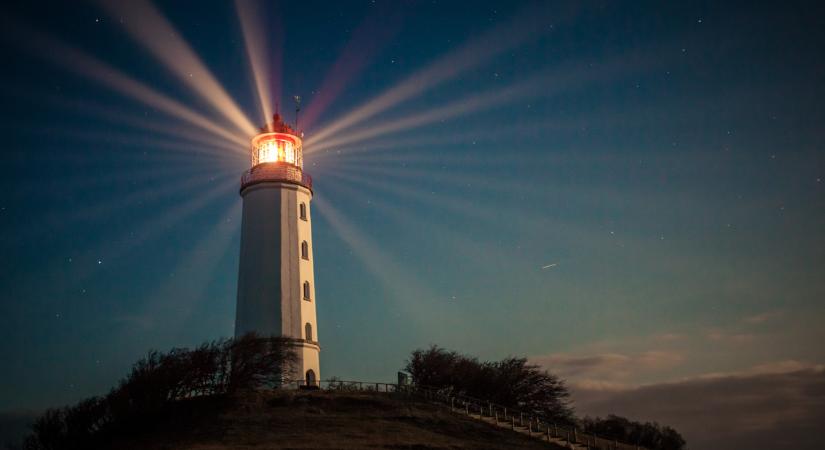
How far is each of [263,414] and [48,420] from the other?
8.83 m

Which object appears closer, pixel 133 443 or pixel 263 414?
pixel 133 443

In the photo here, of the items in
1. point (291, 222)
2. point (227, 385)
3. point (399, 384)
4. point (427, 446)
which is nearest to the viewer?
point (427, 446)

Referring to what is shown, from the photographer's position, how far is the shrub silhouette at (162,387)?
3231 centimetres

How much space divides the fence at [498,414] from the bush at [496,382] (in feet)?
3.81

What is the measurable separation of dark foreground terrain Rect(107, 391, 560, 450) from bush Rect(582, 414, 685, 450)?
1639cm

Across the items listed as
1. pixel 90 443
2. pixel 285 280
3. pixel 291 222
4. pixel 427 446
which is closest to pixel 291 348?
pixel 285 280

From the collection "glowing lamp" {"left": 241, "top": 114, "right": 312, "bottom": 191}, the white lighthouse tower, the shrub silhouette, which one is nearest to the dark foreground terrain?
the shrub silhouette

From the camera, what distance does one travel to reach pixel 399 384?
132 ft

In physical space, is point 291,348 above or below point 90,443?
above

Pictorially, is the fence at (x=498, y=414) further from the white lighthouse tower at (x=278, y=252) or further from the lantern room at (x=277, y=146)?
the lantern room at (x=277, y=146)

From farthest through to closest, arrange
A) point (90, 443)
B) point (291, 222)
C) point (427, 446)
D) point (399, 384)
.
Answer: point (291, 222)
point (399, 384)
point (90, 443)
point (427, 446)

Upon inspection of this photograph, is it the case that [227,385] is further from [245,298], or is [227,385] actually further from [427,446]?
[427,446]

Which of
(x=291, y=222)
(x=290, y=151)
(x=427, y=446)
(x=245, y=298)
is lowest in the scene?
(x=427, y=446)

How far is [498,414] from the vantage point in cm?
3762
